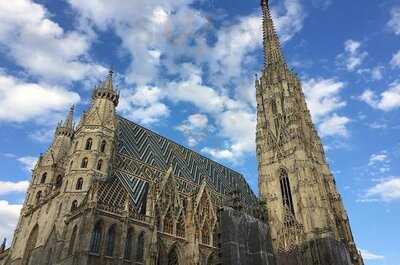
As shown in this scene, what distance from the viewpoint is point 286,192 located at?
47625 mm

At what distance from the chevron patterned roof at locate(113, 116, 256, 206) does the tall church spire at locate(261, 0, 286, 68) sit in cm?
2044

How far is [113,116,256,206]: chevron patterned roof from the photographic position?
120ft

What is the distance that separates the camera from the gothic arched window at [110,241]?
1068 inches

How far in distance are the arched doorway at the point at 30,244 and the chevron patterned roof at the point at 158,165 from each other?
9028 millimetres

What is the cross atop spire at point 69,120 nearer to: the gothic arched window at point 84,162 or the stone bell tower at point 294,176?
the gothic arched window at point 84,162

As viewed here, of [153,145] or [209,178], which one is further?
[209,178]

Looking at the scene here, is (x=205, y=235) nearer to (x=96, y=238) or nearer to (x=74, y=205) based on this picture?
(x=96, y=238)

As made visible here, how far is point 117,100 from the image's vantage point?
129 ft

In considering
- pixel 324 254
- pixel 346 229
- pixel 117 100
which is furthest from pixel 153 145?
pixel 346 229

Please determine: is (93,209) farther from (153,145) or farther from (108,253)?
(153,145)

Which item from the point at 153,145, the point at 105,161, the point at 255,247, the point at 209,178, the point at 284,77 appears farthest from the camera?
the point at 284,77

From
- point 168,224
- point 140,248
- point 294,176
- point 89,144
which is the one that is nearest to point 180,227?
point 168,224

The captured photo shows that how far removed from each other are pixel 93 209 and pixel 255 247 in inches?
778

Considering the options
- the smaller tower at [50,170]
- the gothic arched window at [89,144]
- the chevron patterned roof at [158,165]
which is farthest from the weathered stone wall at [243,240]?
the smaller tower at [50,170]
